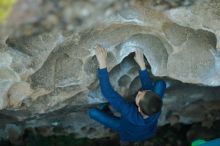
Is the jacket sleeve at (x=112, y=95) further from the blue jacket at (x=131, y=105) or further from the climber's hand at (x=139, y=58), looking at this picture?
the climber's hand at (x=139, y=58)

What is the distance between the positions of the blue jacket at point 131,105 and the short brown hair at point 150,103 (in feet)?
Result: 0.58

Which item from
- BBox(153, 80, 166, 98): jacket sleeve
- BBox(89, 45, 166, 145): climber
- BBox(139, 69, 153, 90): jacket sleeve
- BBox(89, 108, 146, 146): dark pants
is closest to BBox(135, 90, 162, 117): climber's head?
BBox(89, 45, 166, 145): climber

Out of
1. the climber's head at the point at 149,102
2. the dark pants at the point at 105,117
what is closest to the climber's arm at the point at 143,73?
the climber's head at the point at 149,102

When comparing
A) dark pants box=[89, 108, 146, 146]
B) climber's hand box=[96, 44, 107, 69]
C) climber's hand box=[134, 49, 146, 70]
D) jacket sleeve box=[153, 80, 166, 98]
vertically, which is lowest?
dark pants box=[89, 108, 146, 146]

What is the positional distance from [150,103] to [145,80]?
0.77 ft

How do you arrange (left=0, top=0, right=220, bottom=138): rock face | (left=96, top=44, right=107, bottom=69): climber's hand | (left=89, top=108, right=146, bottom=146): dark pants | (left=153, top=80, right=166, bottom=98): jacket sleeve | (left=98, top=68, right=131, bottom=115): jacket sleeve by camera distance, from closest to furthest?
(left=0, top=0, right=220, bottom=138): rock face, (left=96, top=44, right=107, bottom=69): climber's hand, (left=98, top=68, right=131, bottom=115): jacket sleeve, (left=153, top=80, right=166, bottom=98): jacket sleeve, (left=89, top=108, right=146, bottom=146): dark pants

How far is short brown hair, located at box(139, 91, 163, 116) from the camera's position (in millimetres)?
2674

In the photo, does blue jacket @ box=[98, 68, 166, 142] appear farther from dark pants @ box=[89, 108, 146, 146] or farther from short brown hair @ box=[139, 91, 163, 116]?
short brown hair @ box=[139, 91, 163, 116]

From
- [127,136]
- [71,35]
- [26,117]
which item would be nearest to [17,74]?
[71,35]

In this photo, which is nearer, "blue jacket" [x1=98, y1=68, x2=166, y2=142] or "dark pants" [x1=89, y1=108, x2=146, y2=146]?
"blue jacket" [x1=98, y1=68, x2=166, y2=142]

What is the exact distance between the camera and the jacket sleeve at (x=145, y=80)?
9.28ft

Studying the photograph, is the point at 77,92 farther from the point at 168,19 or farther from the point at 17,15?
the point at 17,15

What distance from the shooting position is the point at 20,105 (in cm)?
289

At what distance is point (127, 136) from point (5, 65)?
1116mm
